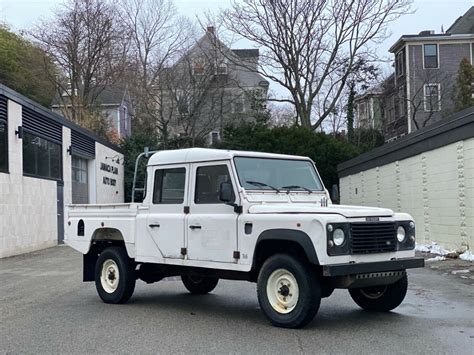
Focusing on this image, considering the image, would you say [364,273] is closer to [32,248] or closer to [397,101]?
[32,248]

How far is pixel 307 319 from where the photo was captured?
7.16 metres

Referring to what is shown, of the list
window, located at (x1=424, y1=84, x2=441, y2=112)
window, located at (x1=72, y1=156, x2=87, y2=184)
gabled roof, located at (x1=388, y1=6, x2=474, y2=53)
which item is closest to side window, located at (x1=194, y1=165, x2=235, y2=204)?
window, located at (x1=72, y1=156, x2=87, y2=184)

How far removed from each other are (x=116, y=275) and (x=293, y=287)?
12.0 feet

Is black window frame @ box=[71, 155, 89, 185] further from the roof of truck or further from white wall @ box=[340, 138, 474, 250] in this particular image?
the roof of truck

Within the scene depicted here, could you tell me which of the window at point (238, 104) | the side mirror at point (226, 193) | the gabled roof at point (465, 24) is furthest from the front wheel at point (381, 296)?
the gabled roof at point (465, 24)

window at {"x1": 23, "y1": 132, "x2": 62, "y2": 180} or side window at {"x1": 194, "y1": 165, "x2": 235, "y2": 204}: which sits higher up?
window at {"x1": 23, "y1": 132, "x2": 62, "y2": 180}

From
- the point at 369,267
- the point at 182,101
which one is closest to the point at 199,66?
the point at 182,101

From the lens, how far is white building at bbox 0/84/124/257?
765 inches

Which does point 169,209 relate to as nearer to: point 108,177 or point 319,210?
point 319,210

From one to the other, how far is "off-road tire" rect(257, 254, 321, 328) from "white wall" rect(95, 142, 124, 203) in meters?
25.6

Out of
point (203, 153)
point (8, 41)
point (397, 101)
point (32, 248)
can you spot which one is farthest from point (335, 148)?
point (203, 153)

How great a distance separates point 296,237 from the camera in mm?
7074

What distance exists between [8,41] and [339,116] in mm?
27078

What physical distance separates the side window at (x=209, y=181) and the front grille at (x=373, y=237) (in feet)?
6.44
